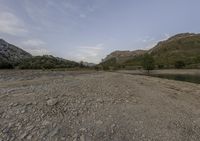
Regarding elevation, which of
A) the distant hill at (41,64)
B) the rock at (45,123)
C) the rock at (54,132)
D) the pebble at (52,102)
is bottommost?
the rock at (54,132)

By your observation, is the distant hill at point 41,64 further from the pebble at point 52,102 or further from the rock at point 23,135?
the rock at point 23,135

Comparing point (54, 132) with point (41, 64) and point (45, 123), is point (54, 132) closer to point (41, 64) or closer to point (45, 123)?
point (45, 123)

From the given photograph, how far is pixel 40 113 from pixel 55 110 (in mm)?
640

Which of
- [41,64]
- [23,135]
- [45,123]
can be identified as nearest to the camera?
[23,135]

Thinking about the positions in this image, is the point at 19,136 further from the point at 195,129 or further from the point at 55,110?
the point at 195,129

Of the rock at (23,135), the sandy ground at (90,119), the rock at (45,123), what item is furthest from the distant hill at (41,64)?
the rock at (23,135)

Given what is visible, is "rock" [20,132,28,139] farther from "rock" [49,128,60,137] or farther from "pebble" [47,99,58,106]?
"pebble" [47,99,58,106]

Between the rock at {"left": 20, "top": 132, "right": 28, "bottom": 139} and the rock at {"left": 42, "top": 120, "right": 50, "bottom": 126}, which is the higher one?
the rock at {"left": 42, "top": 120, "right": 50, "bottom": 126}

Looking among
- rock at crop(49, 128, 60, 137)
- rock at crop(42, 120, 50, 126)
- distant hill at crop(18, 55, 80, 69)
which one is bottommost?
rock at crop(49, 128, 60, 137)

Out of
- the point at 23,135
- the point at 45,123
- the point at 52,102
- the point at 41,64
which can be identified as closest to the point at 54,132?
the point at 45,123

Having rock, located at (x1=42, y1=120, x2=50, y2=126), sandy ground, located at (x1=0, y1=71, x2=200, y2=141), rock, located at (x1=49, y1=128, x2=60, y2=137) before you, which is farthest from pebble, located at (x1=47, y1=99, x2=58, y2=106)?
rock, located at (x1=49, y1=128, x2=60, y2=137)

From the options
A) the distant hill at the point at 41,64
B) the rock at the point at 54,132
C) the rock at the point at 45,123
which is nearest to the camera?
the rock at the point at 54,132

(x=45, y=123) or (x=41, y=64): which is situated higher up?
(x=41, y=64)

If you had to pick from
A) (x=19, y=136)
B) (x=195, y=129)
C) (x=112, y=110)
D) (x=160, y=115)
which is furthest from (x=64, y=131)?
(x=195, y=129)
